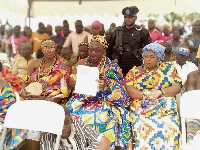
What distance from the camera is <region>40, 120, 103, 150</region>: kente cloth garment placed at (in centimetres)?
365

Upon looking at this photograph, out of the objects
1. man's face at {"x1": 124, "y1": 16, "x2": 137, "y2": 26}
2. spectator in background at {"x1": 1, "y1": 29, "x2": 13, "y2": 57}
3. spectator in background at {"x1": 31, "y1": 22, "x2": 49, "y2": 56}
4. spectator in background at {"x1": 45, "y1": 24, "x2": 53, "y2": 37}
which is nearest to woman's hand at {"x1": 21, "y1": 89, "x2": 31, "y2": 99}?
man's face at {"x1": 124, "y1": 16, "x2": 137, "y2": 26}

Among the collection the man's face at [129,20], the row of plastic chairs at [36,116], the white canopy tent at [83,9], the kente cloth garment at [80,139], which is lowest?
the kente cloth garment at [80,139]

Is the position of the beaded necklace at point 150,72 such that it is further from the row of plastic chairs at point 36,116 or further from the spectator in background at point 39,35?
the spectator in background at point 39,35

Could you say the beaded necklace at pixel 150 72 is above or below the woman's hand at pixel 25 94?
above

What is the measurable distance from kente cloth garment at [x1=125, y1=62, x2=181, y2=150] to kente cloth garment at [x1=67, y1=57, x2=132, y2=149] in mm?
109

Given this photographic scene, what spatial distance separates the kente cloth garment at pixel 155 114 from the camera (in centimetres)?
444

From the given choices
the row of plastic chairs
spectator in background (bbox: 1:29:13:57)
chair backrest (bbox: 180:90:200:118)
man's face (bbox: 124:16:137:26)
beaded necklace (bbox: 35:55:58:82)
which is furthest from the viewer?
spectator in background (bbox: 1:29:13:57)

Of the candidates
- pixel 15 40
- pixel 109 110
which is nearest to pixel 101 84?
pixel 109 110

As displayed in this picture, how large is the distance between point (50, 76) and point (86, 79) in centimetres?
75

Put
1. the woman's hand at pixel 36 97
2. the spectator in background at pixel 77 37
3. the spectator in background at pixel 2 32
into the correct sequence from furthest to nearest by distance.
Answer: the spectator in background at pixel 2 32
the spectator in background at pixel 77 37
the woman's hand at pixel 36 97

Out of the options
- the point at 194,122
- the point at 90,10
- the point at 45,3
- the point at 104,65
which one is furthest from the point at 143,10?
the point at 194,122

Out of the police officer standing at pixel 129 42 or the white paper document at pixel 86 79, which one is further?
the police officer standing at pixel 129 42

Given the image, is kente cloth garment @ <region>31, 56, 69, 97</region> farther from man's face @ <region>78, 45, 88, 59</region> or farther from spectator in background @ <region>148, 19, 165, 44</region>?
spectator in background @ <region>148, 19, 165, 44</region>

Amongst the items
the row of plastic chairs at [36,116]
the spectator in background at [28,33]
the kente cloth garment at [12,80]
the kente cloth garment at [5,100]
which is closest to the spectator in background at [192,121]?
the row of plastic chairs at [36,116]
